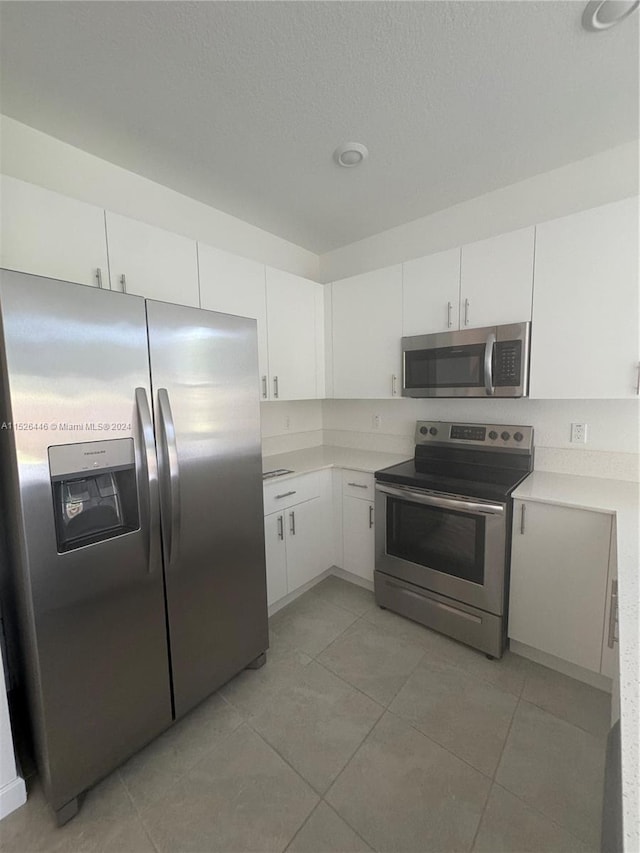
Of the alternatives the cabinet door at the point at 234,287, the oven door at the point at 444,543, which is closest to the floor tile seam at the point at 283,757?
the oven door at the point at 444,543

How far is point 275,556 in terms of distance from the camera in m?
2.22

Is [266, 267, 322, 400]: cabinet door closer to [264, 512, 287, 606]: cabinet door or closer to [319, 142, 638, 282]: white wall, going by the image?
[319, 142, 638, 282]: white wall

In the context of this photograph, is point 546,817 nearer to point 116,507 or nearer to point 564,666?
point 564,666

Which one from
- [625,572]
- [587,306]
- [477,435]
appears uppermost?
[587,306]

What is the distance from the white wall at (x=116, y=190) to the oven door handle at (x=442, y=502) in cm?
201

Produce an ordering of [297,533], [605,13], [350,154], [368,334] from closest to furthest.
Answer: [605,13] → [350,154] → [297,533] → [368,334]

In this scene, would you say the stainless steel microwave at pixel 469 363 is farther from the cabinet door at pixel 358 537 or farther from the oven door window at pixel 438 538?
the cabinet door at pixel 358 537

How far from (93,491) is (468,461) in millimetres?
2139

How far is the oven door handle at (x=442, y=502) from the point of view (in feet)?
5.98

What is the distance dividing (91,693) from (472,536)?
1.80 m

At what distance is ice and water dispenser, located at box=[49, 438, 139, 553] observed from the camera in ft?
3.79

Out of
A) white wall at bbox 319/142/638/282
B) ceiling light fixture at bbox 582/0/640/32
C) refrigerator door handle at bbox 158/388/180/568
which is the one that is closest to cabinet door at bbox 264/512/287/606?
refrigerator door handle at bbox 158/388/180/568

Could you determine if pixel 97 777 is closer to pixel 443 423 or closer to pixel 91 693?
pixel 91 693

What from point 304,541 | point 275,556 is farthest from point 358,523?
point 275,556
